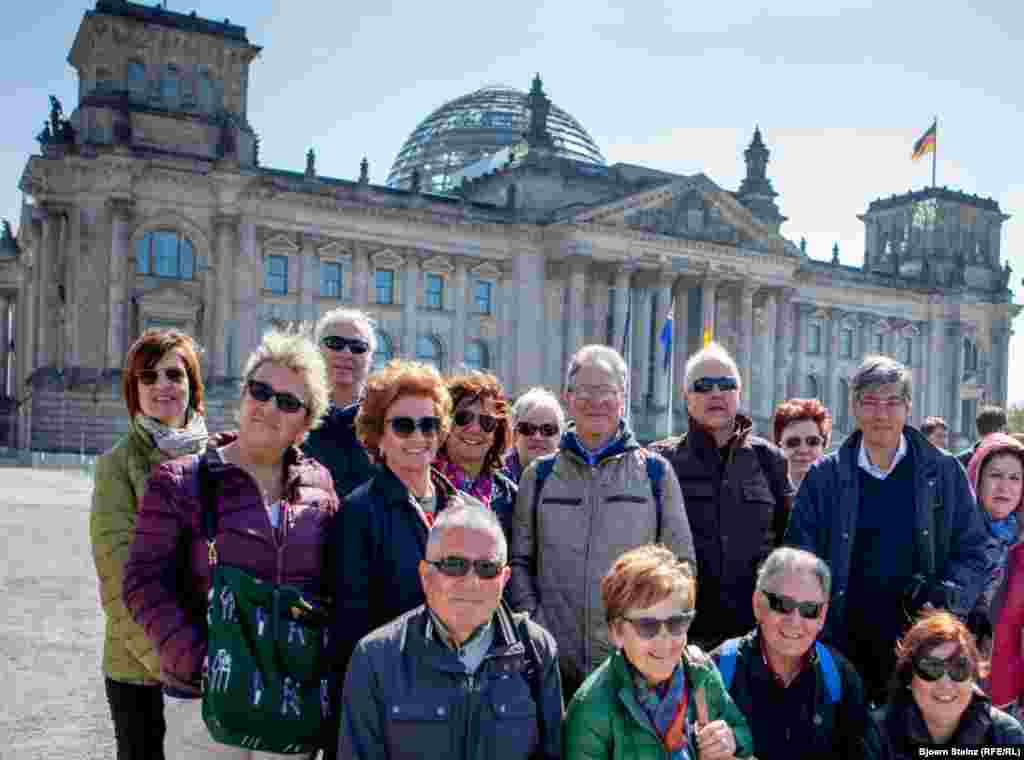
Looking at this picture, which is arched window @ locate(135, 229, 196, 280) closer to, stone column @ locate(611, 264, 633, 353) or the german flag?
stone column @ locate(611, 264, 633, 353)

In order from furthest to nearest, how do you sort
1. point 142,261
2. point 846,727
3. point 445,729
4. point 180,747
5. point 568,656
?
1. point 142,261
2. point 568,656
3. point 846,727
4. point 180,747
5. point 445,729

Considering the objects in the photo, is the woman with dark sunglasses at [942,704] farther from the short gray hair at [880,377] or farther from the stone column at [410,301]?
the stone column at [410,301]

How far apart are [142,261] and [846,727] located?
41399 millimetres

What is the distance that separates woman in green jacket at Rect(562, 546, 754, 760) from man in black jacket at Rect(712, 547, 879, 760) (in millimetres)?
564

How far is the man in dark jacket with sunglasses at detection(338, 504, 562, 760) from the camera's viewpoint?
407 centimetres

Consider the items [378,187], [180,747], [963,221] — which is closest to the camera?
[180,747]

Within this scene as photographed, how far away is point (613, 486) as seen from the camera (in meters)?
5.45

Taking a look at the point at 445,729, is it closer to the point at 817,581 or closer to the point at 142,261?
the point at 817,581

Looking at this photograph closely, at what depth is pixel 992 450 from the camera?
279 inches

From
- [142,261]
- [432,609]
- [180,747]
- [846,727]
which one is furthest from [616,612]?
[142,261]

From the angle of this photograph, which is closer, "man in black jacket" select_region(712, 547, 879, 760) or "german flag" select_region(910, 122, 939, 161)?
"man in black jacket" select_region(712, 547, 879, 760)

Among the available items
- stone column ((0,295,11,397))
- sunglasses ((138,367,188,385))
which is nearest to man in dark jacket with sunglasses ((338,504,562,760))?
sunglasses ((138,367,188,385))

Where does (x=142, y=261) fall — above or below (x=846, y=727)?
above

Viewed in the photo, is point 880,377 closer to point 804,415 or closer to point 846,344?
point 804,415
